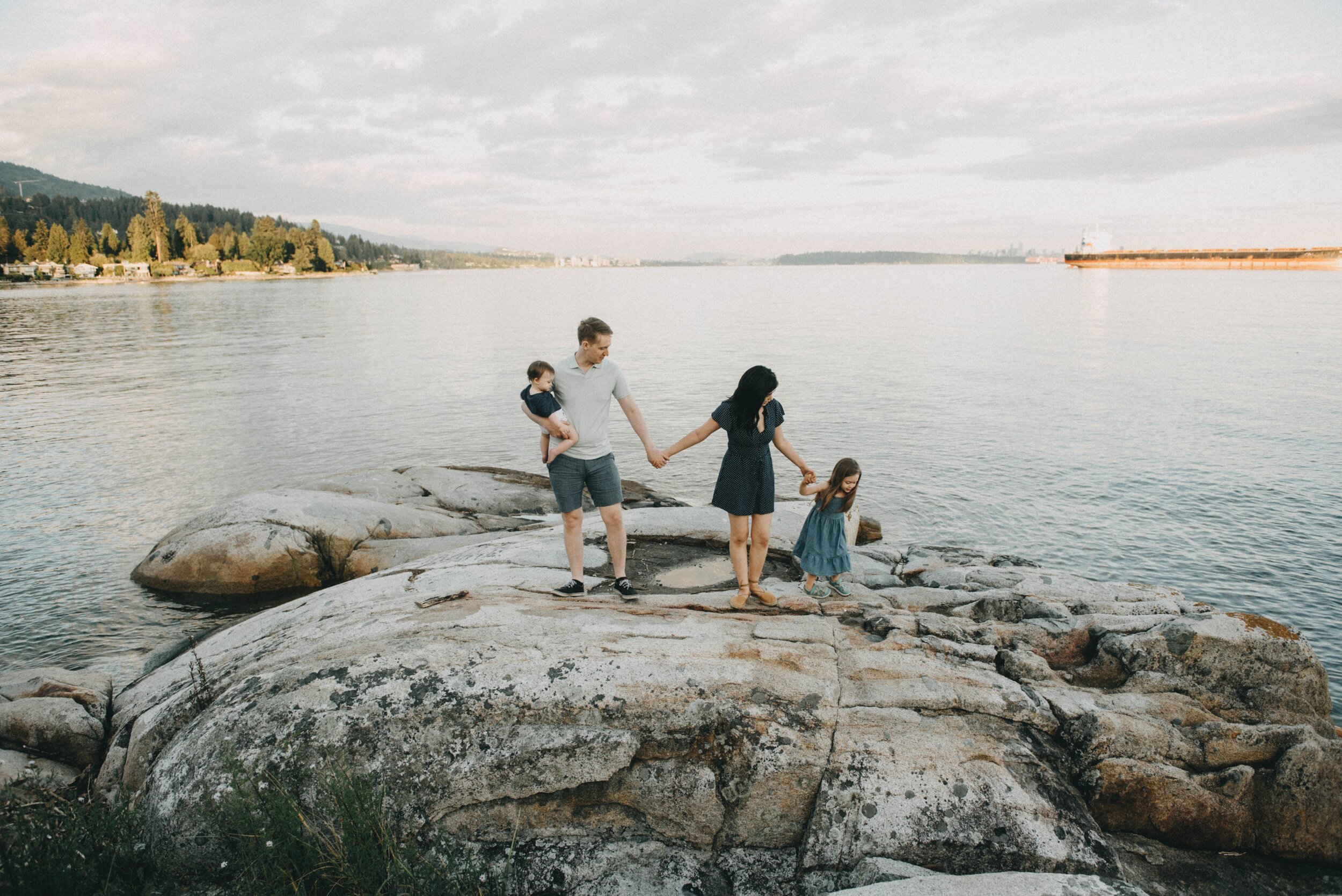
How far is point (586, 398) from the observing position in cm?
668

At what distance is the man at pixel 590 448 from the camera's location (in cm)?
664

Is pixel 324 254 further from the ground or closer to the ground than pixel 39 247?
further from the ground

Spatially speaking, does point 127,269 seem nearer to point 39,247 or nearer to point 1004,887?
point 39,247

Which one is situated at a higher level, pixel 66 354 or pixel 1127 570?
pixel 66 354

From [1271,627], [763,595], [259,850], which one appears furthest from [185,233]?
[1271,627]

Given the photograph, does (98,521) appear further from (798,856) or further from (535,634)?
(798,856)

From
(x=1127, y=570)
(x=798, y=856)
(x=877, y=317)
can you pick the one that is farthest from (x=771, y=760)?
(x=877, y=317)

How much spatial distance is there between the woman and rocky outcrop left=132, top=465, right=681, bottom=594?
19.4 feet

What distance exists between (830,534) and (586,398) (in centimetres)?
283

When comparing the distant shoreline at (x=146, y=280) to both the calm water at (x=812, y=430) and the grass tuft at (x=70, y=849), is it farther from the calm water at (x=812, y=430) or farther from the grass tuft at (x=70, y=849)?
the grass tuft at (x=70, y=849)

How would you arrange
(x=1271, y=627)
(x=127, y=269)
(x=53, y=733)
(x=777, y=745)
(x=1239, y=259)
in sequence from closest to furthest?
(x=777, y=745)
(x=1271, y=627)
(x=53, y=733)
(x=1239, y=259)
(x=127, y=269)

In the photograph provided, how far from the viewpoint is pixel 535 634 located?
5.41 m

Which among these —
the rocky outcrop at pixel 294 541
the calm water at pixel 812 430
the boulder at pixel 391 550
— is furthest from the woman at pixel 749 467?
the calm water at pixel 812 430

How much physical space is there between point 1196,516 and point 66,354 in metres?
50.3
